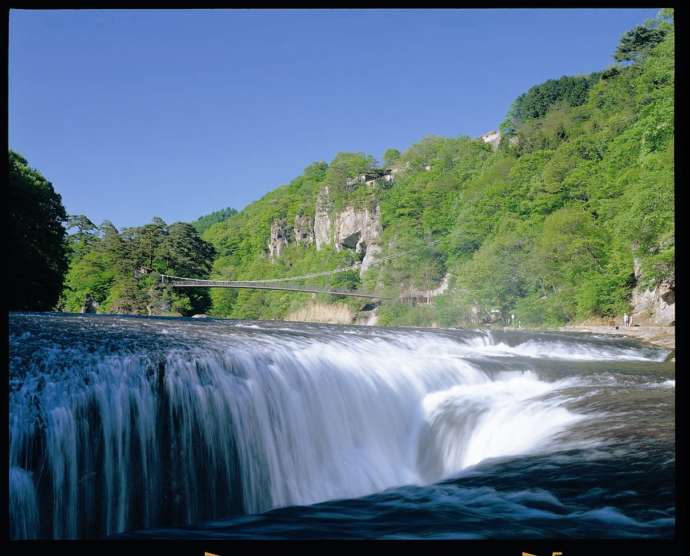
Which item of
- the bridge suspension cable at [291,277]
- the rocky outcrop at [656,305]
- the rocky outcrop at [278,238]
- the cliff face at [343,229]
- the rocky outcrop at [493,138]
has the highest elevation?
the rocky outcrop at [493,138]

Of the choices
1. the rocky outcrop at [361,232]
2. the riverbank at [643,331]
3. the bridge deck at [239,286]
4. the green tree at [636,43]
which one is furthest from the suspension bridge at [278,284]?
the green tree at [636,43]

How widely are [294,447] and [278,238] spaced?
6.28 metres

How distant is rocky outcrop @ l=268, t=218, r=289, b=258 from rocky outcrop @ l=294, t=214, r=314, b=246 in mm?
223

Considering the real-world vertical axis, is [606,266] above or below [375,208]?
below

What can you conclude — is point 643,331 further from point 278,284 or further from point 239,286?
point 278,284

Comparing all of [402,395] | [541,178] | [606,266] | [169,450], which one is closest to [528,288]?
[606,266]

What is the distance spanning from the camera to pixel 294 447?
3164 millimetres

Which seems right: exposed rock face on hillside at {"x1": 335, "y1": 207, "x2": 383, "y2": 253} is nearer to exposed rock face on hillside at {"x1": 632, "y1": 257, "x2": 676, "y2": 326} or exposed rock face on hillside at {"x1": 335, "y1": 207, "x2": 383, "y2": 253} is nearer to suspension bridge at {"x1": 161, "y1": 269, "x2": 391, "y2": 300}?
suspension bridge at {"x1": 161, "y1": 269, "x2": 391, "y2": 300}

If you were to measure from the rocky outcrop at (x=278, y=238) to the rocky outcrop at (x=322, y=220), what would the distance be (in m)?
0.67

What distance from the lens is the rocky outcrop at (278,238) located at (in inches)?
348

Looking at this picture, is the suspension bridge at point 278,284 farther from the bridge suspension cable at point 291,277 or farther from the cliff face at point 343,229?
the cliff face at point 343,229

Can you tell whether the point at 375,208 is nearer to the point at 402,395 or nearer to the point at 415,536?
the point at 402,395

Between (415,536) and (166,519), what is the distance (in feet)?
3.37

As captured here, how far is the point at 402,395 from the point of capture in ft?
13.2
